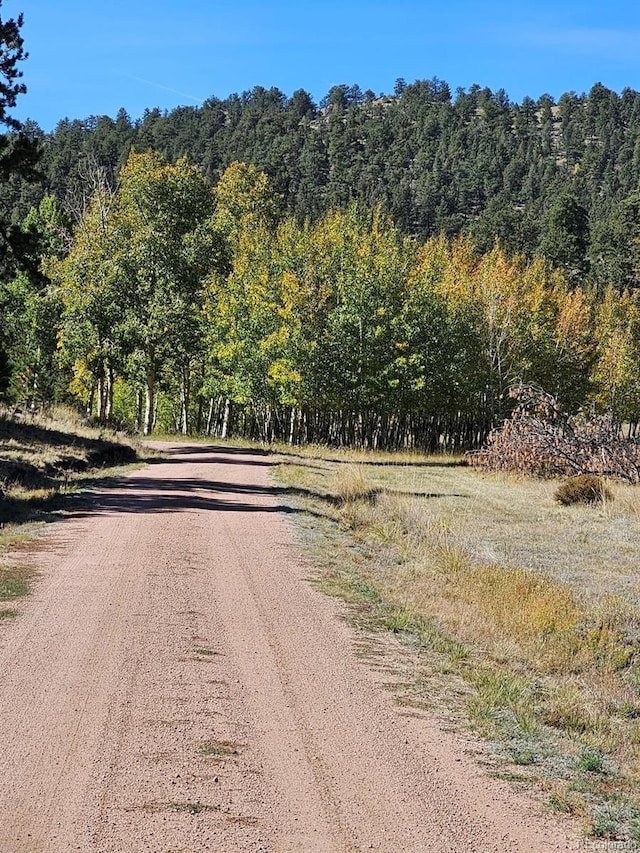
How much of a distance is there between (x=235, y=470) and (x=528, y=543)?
12.1m

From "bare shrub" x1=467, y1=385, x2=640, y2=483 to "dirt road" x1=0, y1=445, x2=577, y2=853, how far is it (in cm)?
1882

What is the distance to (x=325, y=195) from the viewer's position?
144 meters

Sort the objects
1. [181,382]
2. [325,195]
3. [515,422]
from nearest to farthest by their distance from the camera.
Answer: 1. [515,422]
2. [181,382]
3. [325,195]

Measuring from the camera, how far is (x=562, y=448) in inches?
1112

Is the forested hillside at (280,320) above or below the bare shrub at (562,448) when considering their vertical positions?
above

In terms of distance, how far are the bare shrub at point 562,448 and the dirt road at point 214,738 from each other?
741 inches

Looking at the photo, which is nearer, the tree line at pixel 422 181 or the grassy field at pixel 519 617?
the grassy field at pixel 519 617

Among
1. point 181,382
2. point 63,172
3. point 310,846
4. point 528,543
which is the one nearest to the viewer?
point 310,846

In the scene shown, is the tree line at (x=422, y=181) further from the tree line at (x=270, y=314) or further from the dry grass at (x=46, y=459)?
the dry grass at (x=46, y=459)

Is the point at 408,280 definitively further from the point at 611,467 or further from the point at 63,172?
the point at 63,172

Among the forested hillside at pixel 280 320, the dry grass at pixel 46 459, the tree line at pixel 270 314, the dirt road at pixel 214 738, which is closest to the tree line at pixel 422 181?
the forested hillside at pixel 280 320

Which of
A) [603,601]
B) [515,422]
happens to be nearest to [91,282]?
[515,422]

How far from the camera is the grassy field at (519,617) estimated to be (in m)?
6.28

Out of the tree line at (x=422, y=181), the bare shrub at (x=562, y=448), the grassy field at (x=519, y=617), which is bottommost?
the grassy field at (x=519, y=617)
